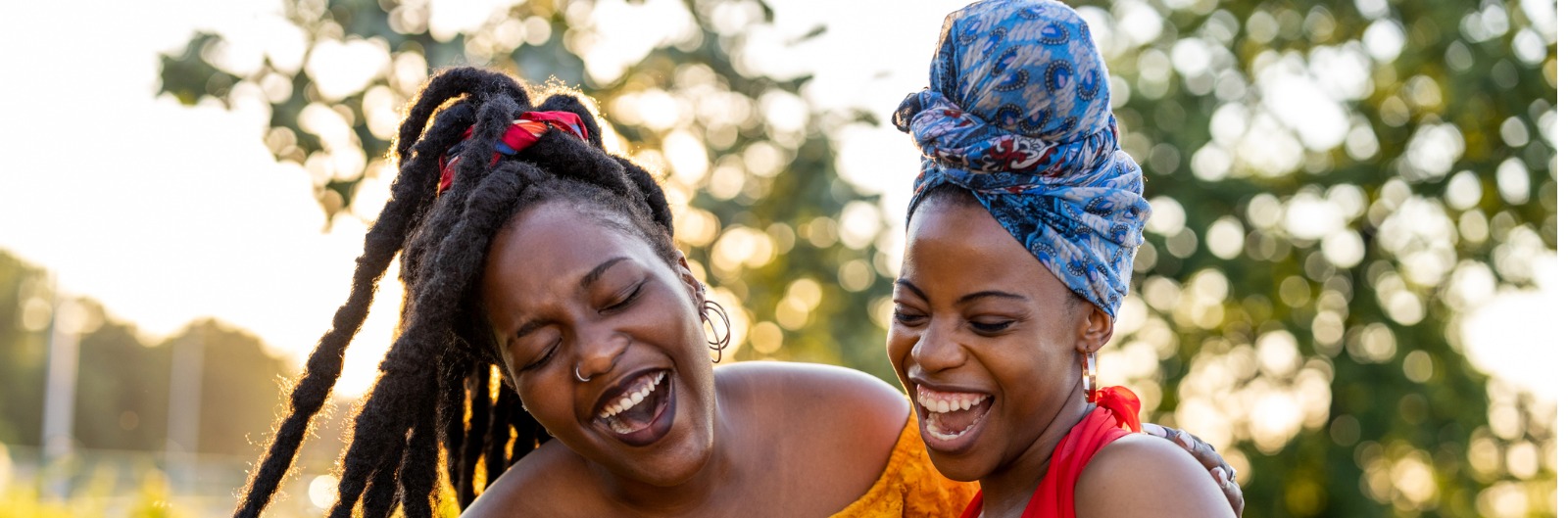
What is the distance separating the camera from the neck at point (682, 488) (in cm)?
302

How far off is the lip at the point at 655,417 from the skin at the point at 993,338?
50cm

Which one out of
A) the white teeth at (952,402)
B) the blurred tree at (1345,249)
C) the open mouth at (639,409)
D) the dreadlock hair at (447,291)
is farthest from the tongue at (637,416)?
the blurred tree at (1345,249)

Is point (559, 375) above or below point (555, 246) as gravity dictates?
below

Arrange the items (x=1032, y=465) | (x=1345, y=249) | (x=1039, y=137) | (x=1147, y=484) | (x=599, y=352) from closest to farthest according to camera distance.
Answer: (x=1147, y=484)
(x=1039, y=137)
(x=1032, y=465)
(x=599, y=352)
(x=1345, y=249)

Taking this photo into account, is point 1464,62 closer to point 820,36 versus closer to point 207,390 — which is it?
point 820,36

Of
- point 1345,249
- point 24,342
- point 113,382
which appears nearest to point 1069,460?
point 1345,249

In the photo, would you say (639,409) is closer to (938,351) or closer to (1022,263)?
(938,351)

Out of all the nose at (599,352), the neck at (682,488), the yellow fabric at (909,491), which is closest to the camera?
the nose at (599,352)

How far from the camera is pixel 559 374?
2.73m

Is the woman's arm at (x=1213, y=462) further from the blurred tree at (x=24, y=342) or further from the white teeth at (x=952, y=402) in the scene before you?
the blurred tree at (x=24, y=342)

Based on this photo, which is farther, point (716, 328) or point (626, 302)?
point (716, 328)

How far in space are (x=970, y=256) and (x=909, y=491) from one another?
3.08ft

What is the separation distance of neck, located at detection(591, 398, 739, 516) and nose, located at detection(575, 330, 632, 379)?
372 millimetres

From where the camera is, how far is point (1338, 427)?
10.4 metres
